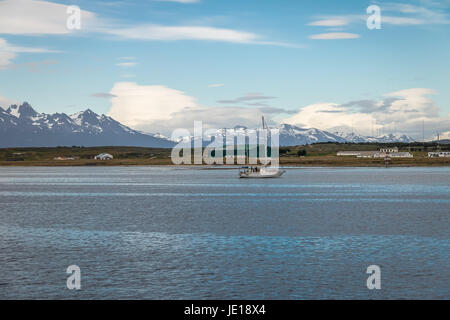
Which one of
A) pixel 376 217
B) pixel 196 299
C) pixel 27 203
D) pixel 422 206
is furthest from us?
pixel 27 203

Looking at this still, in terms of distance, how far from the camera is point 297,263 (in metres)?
34.0

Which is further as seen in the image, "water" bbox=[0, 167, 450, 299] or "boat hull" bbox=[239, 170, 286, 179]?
"boat hull" bbox=[239, 170, 286, 179]

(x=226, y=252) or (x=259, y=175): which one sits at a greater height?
(x=259, y=175)

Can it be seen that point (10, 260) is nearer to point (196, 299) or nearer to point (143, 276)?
point (143, 276)

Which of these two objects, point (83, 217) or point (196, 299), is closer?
point (196, 299)

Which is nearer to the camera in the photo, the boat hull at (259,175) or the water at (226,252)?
the water at (226,252)

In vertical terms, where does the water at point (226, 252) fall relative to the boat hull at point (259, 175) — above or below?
below

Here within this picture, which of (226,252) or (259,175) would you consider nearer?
(226,252)

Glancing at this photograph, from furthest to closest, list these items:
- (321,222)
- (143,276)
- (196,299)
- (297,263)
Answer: (321,222) → (297,263) → (143,276) → (196,299)

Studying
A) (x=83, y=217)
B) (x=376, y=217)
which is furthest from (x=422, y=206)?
(x=83, y=217)

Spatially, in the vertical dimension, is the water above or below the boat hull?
below
